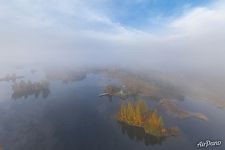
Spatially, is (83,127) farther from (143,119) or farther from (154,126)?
(154,126)

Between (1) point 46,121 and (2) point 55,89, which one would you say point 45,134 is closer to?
(1) point 46,121

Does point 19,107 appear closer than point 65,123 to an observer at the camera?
No

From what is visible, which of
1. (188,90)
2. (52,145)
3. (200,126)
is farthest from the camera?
(188,90)

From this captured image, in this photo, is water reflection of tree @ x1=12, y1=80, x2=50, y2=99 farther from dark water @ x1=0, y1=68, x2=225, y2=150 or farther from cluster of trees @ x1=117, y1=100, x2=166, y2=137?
cluster of trees @ x1=117, y1=100, x2=166, y2=137

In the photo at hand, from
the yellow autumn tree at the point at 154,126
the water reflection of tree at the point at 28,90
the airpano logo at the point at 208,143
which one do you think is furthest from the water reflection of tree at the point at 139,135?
the water reflection of tree at the point at 28,90

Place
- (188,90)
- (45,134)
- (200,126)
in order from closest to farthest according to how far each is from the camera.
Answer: (45,134)
(200,126)
(188,90)

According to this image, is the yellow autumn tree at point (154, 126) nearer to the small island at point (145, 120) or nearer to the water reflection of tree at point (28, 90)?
the small island at point (145, 120)

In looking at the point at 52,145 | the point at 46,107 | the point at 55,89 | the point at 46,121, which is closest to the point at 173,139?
the point at 52,145

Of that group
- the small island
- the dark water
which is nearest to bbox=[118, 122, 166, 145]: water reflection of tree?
the dark water
